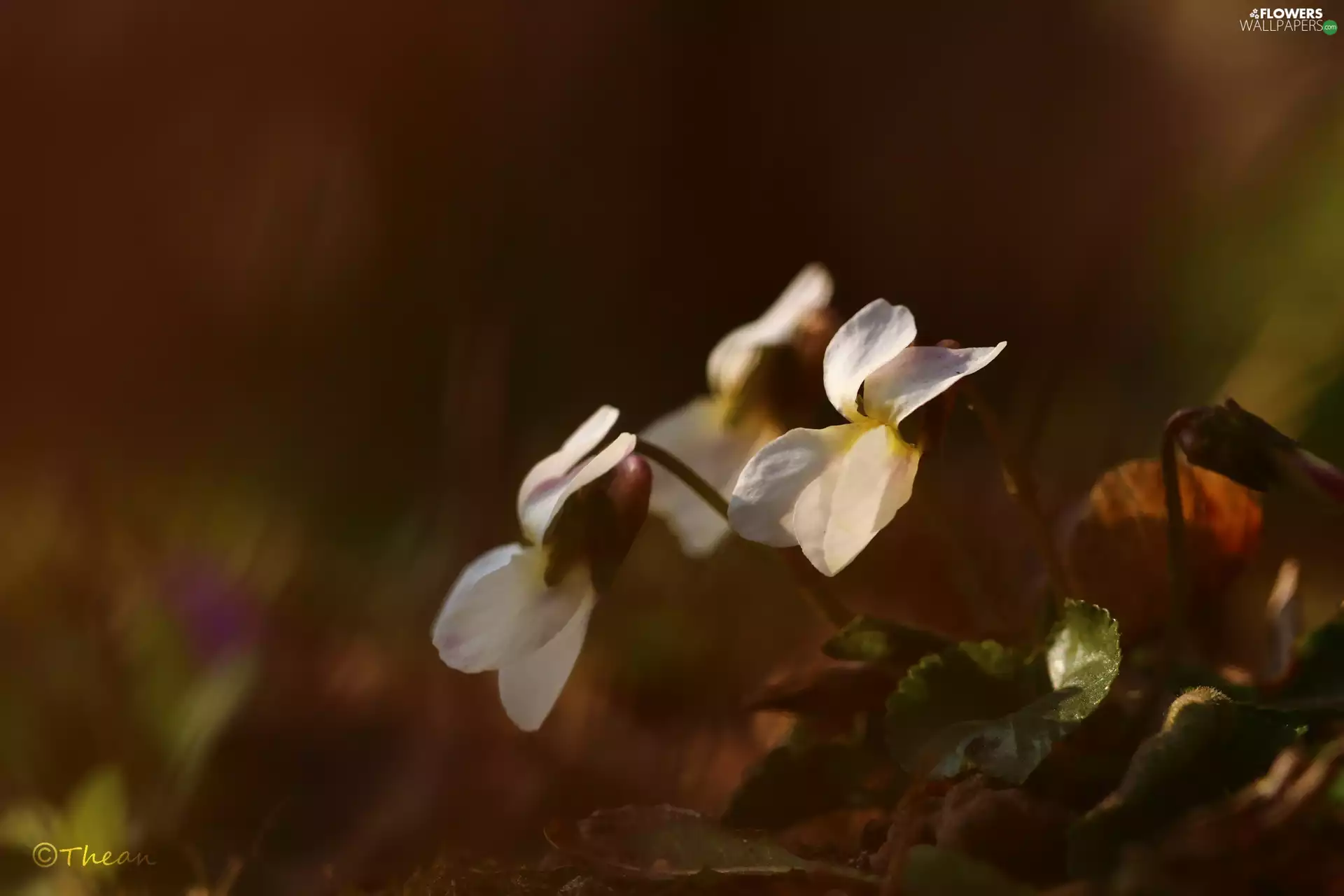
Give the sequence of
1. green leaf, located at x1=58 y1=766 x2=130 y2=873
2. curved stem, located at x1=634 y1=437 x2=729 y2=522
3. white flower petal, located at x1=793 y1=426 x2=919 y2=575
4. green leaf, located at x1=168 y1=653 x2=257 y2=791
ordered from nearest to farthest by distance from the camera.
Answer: white flower petal, located at x1=793 y1=426 x2=919 y2=575, curved stem, located at x1=634 y1=437 x2=729 y2=522, green leaf, located at x1=58 y1=766 x2=130 y2=873, green leaf, located at x1=168 y1=653 x2=257 y2=791

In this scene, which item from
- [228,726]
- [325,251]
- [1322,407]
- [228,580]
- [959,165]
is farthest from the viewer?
[959,165]

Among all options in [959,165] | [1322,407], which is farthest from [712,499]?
[959,165]

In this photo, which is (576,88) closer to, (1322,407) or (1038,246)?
(1038,246)

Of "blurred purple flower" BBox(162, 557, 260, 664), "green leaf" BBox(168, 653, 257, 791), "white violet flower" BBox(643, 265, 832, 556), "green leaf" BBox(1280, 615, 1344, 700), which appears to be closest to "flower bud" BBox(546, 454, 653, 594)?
"white violet flower" BBox(643, 265, 832, 556)

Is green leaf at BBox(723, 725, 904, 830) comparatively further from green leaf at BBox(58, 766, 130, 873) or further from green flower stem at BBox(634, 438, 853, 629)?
green leaf at BBox(58, 766, 130, 873)

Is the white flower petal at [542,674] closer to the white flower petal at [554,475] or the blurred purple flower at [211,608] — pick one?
the white flower petal at [554,475]

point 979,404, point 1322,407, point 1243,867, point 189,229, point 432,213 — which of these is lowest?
point 1322,407

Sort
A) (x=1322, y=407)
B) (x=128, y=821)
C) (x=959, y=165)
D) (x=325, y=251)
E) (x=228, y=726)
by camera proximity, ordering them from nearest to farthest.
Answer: (x=128, y=821) < (x=228, y=726) < (x=1322, y=407) < (x=325, y=251) < (x=959, y=165)
